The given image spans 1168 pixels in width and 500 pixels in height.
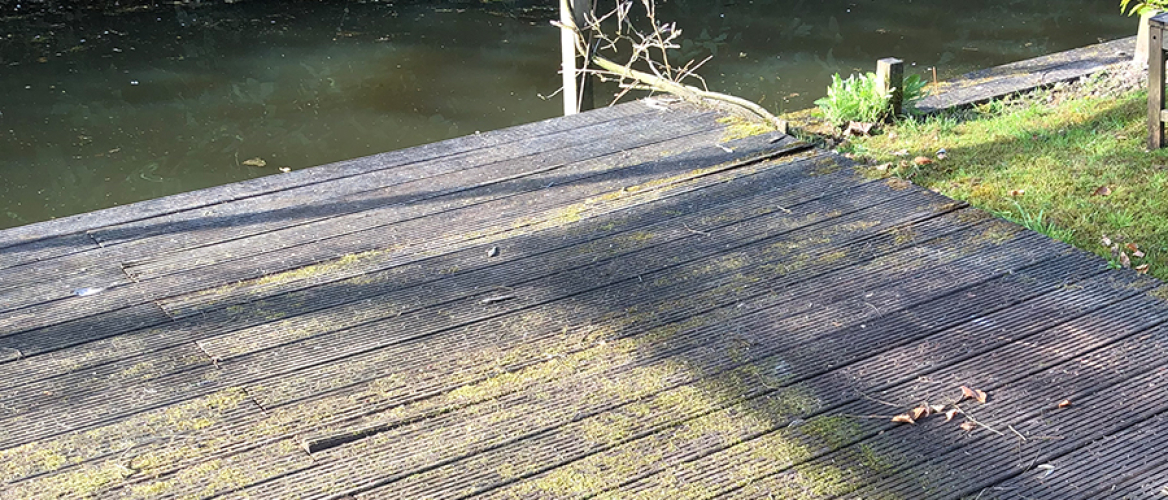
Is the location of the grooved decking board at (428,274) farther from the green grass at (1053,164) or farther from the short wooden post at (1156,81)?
the short wooden post at (1156,81)

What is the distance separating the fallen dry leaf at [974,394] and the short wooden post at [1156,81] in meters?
2.19

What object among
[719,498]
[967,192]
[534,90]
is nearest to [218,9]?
[534,90]

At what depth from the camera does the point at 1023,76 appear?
519 centimetres

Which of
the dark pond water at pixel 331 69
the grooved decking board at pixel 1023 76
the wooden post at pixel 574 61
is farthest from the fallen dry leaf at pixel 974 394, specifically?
the dark pond water at pixel 331 69

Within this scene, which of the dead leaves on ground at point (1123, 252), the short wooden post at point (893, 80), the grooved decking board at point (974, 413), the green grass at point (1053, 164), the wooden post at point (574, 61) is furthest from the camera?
the wooden post at point (574, 61)

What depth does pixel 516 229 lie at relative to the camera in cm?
343

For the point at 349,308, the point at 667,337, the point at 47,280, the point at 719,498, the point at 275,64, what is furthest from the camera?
the point at 275,64

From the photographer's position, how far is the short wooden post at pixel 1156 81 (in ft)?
12.6

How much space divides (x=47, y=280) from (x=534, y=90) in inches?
179

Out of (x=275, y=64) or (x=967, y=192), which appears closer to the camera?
(x=967, y=192)

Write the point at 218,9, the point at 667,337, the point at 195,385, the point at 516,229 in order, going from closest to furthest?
1. the point at 195,385
2. the point at 667,337
3. the point at 516,229
4. the point at 218,9

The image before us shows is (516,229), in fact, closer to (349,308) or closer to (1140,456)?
(349,308)

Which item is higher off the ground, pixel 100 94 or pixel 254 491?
pixel 254 491

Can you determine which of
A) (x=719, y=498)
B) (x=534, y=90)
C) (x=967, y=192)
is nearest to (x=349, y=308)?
(x=719, y=498)
